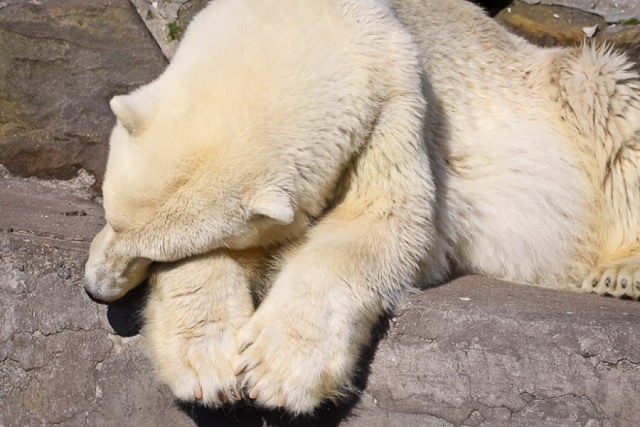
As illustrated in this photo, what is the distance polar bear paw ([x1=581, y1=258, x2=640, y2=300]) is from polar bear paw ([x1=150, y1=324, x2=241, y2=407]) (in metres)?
1.44

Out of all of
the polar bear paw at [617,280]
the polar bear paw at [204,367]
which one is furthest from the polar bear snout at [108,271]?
the polar bear paw at [617,280]

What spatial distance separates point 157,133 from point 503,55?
1.74 meters

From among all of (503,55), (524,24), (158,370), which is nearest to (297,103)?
(158,370)

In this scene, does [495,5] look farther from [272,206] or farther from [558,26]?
[272,206]

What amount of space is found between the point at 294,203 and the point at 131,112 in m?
0.55

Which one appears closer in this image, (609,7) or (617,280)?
(617,280)

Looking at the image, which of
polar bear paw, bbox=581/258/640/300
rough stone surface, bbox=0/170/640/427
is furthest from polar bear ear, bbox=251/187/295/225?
polar bear paw, bbox=581/258/640/300

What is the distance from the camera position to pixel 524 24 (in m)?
4.94

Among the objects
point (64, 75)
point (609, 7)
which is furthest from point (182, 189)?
point (609, 7)

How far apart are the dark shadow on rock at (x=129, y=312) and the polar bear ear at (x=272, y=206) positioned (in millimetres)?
526

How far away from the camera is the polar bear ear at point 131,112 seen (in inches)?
104

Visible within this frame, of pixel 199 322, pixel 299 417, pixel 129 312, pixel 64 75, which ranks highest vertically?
pixel 199 322

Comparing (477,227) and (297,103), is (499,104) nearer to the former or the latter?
(477,227)

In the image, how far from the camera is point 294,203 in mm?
2711
